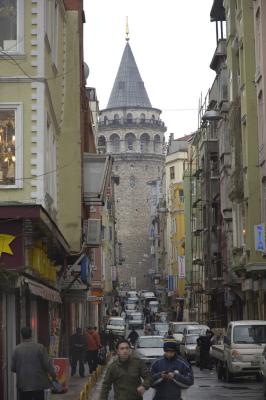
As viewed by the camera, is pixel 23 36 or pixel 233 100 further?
pixel 233 100

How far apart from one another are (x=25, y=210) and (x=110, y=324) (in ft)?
165

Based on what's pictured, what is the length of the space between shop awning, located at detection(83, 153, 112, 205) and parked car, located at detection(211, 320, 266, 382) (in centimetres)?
650

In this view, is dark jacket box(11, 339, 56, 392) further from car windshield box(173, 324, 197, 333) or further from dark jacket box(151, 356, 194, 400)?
car windshield box(173, 324, 197, 333)

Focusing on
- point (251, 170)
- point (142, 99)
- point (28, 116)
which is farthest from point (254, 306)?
point (142, 99)

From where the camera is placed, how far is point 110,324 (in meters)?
68.8

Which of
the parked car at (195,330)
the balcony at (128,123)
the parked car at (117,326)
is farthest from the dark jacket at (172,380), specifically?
the balcony at (128,123)

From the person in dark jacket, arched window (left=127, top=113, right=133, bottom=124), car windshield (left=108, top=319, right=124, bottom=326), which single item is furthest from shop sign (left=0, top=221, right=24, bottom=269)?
arched window (left=127, top=113, right=133, bottom=124)

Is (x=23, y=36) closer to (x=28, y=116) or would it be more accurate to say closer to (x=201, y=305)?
(x=28, y=116)

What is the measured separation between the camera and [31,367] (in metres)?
14.1

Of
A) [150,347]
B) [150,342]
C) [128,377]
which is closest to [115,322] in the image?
[150,342]

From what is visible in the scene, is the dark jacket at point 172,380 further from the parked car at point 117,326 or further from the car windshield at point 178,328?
the parked car at point 117,326

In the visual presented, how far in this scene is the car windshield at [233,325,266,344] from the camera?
2911 cm

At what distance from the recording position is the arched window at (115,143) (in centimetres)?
17625

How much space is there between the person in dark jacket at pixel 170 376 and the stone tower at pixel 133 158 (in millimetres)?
148827
